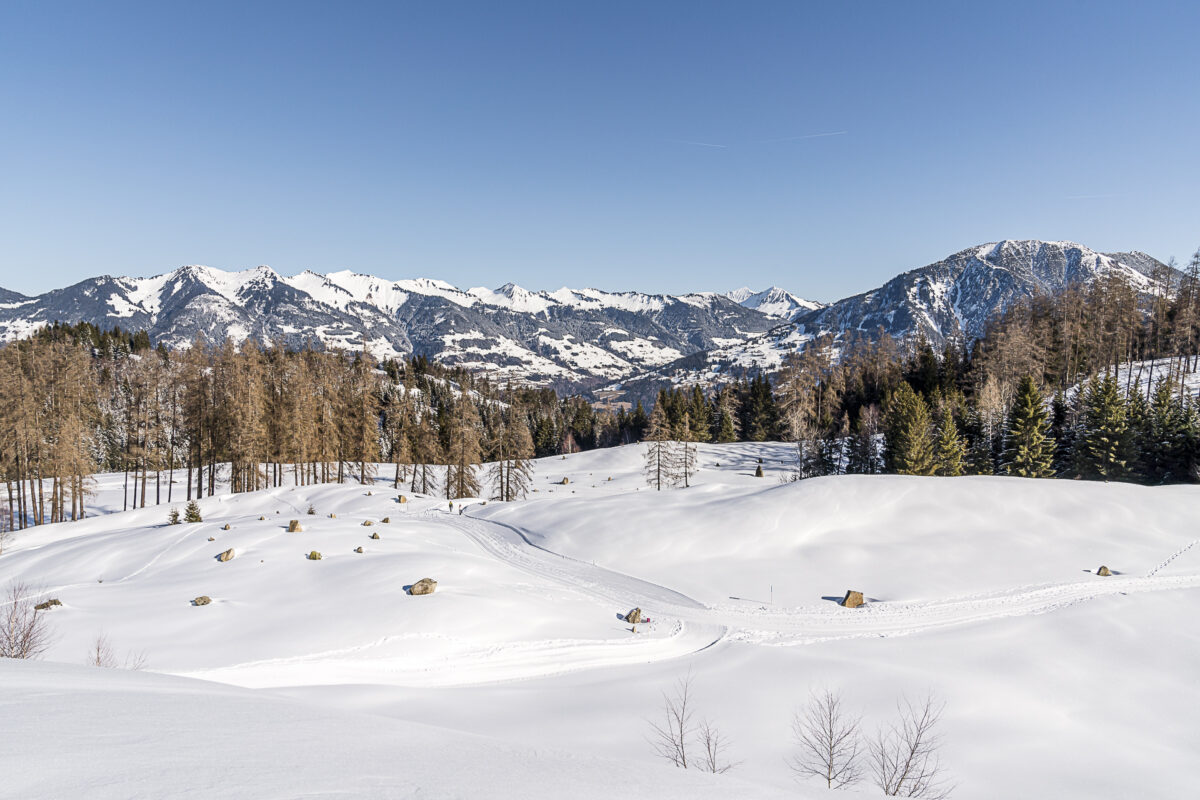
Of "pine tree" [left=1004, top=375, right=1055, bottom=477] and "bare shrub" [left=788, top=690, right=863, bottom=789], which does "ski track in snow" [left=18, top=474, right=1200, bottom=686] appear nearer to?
"bare shrub" [left=788, top=690, right=863, bottom=789]

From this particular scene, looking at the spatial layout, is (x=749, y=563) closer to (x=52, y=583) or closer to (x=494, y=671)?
(x=494, y=671)

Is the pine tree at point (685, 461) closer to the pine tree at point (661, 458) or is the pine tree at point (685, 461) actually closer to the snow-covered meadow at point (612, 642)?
the pine tree at point (661, 458)

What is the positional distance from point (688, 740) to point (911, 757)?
4334 millimetres

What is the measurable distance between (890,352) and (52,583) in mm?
86842

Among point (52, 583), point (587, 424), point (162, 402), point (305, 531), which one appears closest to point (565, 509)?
point (305, 531)

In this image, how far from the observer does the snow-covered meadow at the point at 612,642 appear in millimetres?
5723

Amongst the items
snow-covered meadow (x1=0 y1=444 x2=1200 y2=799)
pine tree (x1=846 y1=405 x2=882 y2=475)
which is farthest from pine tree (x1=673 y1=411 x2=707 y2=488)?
snow-covered meadow (x1=0 y1=444 x2=1200 y2=799)

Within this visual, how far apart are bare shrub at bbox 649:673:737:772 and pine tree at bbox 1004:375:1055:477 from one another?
44.5 m

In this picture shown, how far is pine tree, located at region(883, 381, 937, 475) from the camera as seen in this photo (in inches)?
1794

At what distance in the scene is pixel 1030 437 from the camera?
147ft

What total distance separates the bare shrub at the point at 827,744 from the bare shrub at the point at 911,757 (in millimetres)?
461

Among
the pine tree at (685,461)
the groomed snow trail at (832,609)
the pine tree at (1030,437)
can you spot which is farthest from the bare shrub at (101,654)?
the pine tree at (1030,437)

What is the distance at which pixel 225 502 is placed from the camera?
3997 centimetres

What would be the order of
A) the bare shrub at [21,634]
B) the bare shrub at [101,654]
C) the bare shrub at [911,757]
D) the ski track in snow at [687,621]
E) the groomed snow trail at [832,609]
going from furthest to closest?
the groomed snow trail at [832,609] < the ski track in snow at [687,621] < the bare shrub at [101,654] < the bare shrub at [21,634] < the bare shrub at [911,757]
